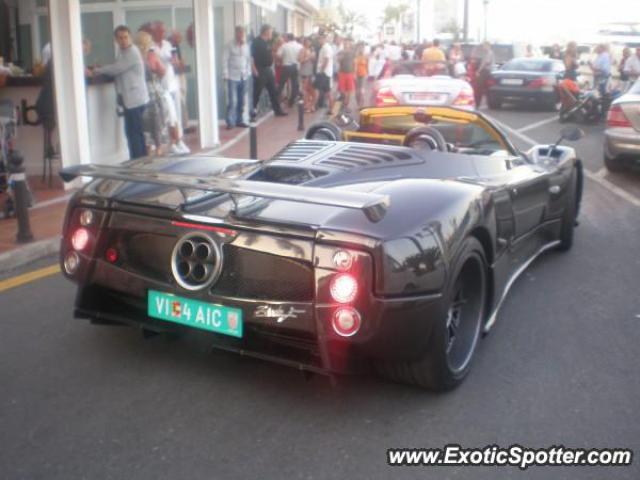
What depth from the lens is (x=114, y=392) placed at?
386cm

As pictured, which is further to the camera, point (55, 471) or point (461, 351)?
point (461, 351)

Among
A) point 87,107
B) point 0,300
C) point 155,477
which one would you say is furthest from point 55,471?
point 87,107

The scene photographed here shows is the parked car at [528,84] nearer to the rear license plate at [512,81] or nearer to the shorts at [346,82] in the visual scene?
the rear license plate at [512,81]

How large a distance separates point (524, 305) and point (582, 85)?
1790cm

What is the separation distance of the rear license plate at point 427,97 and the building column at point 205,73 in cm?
348

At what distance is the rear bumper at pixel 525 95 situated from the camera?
20.9 meters

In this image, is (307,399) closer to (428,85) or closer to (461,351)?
(461,351)

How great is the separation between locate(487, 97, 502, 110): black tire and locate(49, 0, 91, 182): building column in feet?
47.0

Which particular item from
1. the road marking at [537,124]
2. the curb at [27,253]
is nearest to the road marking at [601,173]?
the road marking at [537,124]

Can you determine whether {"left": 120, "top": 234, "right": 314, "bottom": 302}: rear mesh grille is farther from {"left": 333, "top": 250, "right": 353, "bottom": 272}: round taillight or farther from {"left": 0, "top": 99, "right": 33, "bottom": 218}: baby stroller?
{"left": 0, "top": 99, "right": 33, "bottom": 218}: baby stroller

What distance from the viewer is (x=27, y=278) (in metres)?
5.97

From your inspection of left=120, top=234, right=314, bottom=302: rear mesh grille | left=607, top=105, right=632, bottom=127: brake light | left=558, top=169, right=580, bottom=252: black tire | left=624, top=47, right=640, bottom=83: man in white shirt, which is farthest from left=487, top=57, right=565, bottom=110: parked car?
left=120, top=234, right=314, bottom=302: rear mesh grille

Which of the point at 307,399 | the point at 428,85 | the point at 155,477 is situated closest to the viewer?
the point at 155,477

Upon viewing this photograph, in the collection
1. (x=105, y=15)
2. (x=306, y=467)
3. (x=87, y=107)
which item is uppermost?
(x=105, y=15)
